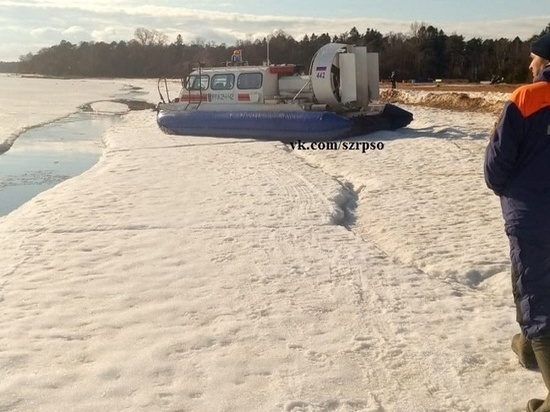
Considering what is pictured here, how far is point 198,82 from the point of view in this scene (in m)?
Result: 16.2

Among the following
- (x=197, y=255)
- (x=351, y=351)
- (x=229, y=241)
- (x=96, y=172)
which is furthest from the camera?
(x=96, y=172)

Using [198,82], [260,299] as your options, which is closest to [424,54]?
[198,82]

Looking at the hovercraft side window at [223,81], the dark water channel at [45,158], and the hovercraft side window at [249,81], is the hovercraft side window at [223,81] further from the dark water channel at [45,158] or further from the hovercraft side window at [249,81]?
the dark water channel at [45,158]

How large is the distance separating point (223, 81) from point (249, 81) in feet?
2.64

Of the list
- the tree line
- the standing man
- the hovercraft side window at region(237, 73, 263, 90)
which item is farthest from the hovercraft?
the tree line

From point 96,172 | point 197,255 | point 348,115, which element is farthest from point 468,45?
point 197,255

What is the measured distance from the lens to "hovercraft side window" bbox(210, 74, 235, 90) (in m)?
15.7

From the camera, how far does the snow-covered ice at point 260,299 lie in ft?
10.5

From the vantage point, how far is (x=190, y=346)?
3.70 metres

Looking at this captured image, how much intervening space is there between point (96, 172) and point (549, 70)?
853cm

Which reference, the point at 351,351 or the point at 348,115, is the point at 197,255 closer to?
the point at 351,351

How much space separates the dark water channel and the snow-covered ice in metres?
1.39

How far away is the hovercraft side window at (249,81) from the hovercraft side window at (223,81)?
0.23 m

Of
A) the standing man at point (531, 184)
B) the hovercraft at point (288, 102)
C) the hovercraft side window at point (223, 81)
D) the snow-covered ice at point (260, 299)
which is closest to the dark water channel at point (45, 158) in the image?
the snow-covered ice at point (260, 299)
